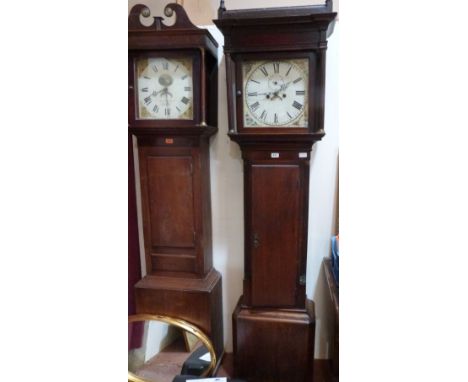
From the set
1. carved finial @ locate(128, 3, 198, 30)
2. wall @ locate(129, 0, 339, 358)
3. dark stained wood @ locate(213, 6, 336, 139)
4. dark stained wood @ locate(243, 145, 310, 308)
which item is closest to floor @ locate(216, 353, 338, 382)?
wall @ locate(129, 0, 339, 358)

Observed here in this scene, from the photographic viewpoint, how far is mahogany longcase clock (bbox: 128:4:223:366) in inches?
54.8

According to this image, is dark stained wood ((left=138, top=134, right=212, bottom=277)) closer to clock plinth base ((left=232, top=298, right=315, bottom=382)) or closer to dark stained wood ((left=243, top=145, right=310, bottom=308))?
dark stained wood ((left=243, top=145, right=310, bottom=308))

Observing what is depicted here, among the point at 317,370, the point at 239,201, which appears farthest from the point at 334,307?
the point at 239,201

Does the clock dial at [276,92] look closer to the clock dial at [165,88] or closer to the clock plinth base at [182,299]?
the clock dial at [165,88]

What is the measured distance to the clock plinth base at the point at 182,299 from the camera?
1.52 metres

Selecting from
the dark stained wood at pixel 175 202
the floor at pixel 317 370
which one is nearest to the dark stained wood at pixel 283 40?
the dark stained wood at pixel 175 202

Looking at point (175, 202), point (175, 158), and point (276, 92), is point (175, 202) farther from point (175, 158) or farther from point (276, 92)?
point (276, 92)

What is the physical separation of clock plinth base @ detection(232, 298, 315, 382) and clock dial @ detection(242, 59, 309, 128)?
33.7 inches

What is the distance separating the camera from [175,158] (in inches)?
58.6

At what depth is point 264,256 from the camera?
4.73ft

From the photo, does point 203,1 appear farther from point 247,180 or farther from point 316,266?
point 316,266

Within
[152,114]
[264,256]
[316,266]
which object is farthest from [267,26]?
[316,266]

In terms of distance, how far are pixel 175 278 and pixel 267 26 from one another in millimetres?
1210

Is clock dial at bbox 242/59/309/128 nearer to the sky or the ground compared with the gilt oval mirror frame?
nearer to the sky
